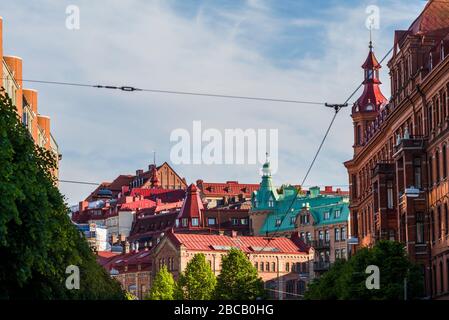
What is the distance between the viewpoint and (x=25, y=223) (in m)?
45.2

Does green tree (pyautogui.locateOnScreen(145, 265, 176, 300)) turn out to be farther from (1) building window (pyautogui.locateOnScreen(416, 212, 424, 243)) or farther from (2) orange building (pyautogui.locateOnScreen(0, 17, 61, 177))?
(1) building window (pyautogui.locateOnScreen(416, 212, 424, 243))

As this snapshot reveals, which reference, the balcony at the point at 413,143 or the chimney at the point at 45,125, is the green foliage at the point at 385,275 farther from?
the chimney at the point at 45,125

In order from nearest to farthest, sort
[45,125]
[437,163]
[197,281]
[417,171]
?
[437,163] → [417,171] → [45,125] → [197,281]

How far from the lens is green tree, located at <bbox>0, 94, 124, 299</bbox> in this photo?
1661 inches

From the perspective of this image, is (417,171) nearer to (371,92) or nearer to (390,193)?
(390,193)

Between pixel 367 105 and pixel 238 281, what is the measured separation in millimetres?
49577

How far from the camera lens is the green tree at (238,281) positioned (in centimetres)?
16300

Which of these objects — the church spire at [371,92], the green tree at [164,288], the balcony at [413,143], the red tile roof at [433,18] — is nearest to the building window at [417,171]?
the balcony at [413,143]

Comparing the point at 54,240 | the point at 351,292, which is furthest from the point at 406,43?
the point at 54,240

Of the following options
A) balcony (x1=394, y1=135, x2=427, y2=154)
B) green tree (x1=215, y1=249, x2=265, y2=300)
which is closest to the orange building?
balcony (x1=394, y1=135, x2=427, y2=154)

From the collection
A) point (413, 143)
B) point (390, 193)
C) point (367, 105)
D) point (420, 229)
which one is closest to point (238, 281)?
point (367, 105)

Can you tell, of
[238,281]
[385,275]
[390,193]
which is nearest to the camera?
[385,275]
